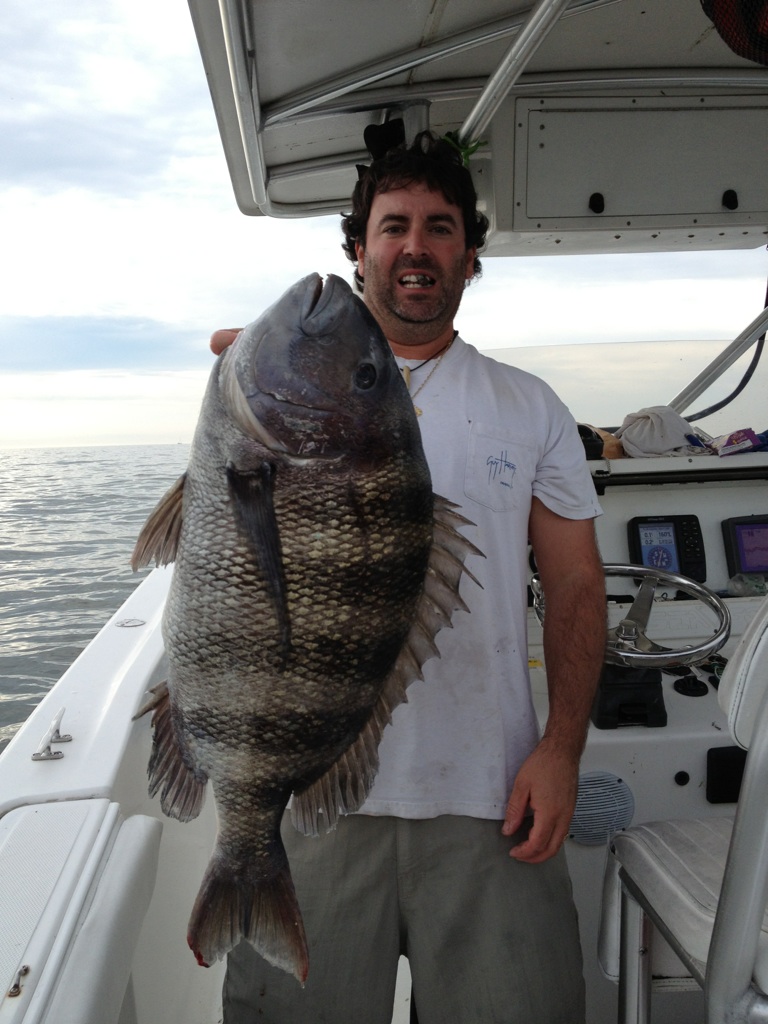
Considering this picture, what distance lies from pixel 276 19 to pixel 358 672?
193cm

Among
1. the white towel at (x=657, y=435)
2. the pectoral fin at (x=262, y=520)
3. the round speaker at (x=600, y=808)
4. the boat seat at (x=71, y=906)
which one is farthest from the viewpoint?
the white towel at (x=657, y=435)

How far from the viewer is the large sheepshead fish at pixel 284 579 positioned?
1243mm

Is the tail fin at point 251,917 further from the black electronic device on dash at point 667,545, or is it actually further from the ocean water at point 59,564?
the ocean water at point 59,564

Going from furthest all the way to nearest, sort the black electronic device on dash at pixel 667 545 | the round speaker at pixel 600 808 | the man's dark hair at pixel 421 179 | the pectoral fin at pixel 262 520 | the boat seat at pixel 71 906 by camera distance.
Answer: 1. the black electronic device on dash at pixel 667 545
2. the round speaker at pixel 600 808
3. the man's dark hair at pixel 421 179
4. the boat seat at pixel 71 906
5. the pectoral fin at pixel 262 520

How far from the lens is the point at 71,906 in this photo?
1.53m

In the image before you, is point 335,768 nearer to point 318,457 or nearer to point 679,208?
point 318,457

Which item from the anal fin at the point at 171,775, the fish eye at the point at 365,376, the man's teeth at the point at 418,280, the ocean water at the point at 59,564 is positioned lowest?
the ocean water at the point at 59,564

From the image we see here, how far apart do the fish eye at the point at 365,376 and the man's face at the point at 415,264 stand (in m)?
0.76

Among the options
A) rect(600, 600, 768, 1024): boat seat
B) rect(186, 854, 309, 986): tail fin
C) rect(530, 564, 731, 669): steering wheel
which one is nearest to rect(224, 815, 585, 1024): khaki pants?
rect(600, 600, 768, 1024): boat seat

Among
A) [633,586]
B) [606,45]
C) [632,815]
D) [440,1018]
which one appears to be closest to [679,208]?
[606,45]

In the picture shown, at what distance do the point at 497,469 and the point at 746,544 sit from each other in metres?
2.59

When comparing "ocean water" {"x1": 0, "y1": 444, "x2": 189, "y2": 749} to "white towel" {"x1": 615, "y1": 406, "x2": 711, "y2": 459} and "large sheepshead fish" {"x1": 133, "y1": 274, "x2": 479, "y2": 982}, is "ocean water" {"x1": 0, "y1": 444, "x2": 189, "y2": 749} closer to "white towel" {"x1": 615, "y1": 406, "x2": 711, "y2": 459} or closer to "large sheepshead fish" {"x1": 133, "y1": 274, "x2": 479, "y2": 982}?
"white towel" {"x1": 615, "y1": 406, "x2": 711, "y2": 459}

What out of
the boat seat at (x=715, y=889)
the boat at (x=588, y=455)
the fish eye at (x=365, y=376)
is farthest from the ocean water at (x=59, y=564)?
the fish eye at (x=365, y=376)

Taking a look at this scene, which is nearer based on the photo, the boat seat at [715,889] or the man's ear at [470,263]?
the boat seat at [715,889]
